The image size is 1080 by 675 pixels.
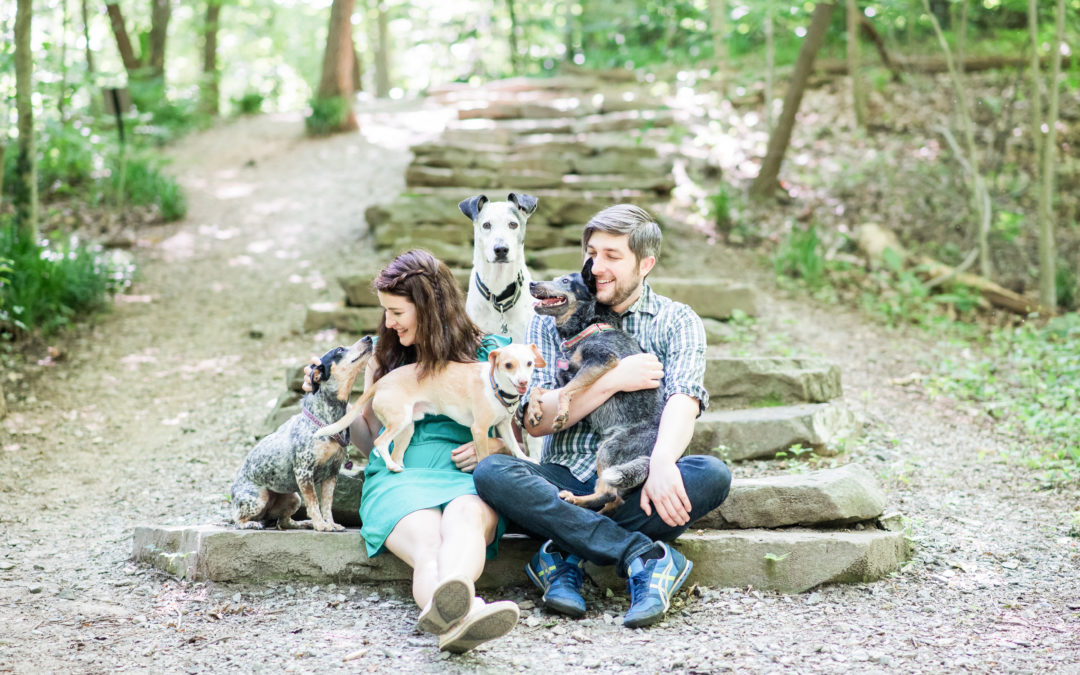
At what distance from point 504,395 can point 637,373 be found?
51 centimetres

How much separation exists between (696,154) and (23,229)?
24.5 feet

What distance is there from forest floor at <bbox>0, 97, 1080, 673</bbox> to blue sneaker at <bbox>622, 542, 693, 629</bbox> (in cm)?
7

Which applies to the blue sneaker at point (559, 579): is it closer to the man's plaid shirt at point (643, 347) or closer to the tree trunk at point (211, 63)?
the man's plaid shirt at point (643, 347)

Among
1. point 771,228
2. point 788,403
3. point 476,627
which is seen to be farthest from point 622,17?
point 476,627

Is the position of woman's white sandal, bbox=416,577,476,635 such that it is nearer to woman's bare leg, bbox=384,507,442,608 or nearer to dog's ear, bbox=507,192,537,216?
woman's bare leg, bbox=384,507,442,608

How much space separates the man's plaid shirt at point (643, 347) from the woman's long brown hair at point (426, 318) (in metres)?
0.32

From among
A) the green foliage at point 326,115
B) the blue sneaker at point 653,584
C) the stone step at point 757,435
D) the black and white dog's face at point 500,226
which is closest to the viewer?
the blue sneaker at point 653,584

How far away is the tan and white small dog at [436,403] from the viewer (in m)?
3.33

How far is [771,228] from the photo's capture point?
948cm

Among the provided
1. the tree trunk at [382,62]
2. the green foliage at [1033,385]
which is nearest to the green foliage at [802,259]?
the green foliage at [1033,385]

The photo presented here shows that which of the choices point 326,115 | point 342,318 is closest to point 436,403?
point 342,318

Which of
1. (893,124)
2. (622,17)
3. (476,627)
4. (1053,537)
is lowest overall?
(1053,537)

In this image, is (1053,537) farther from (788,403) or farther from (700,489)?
(700,489)

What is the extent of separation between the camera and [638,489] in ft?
10.5
